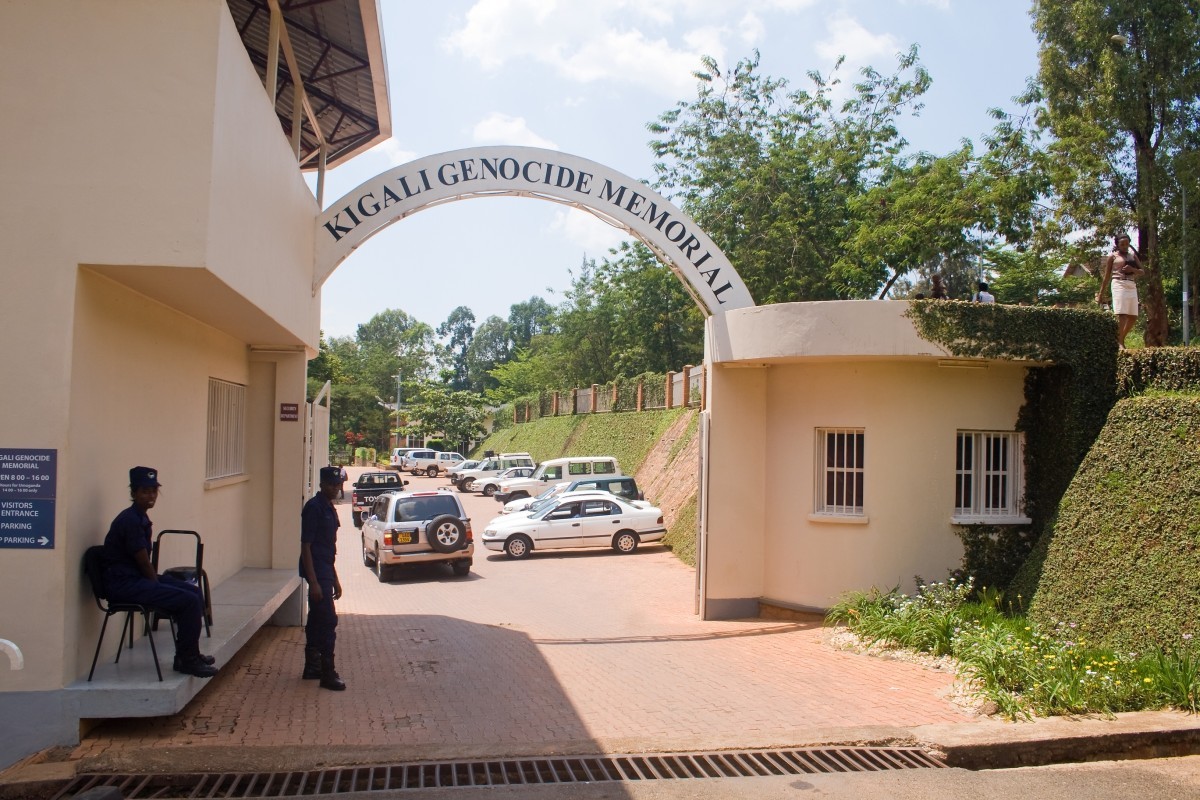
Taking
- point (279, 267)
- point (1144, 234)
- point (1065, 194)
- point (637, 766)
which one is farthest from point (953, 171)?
point (637, 766)

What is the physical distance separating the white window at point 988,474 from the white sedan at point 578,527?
1151cm

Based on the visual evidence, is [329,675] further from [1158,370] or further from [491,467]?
[491,467]

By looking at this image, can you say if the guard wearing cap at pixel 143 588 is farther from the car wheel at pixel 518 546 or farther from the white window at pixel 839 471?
the car wheel at pixel 518 546

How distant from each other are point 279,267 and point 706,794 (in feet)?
20.1

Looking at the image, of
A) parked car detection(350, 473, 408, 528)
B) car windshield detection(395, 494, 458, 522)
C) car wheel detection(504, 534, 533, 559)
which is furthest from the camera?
parked car detection(350, 473, 408, 528)

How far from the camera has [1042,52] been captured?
→ 26484 millimetres

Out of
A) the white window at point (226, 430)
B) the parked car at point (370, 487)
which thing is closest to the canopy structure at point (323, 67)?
the white window at point (226, 430)

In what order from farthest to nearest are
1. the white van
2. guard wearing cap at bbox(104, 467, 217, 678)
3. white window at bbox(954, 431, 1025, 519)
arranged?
the white van < white window at bbox(954, 431, 1025, 519) < guard wearing cap at bbox(104, 467, 217, 678)

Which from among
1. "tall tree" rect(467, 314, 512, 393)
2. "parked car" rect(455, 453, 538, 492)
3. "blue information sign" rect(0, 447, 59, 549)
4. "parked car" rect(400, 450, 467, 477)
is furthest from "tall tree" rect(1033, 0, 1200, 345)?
"tall tree" rect(467, 314, 512, 393)

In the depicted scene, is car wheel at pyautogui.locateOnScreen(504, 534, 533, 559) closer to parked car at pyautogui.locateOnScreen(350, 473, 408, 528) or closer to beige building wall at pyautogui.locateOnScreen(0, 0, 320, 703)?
parked car at pyautogui.locateOnScreen(350, 473, 408, 528)

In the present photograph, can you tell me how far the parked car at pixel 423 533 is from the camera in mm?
17641

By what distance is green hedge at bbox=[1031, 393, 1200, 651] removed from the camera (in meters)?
8.17

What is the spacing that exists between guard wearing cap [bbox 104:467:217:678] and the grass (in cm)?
602

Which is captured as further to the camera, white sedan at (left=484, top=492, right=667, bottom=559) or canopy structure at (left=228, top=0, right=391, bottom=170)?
white sedan at (left=484, top=492, right=667, bottom=559)
